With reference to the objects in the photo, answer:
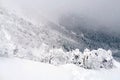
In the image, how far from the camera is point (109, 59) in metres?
186

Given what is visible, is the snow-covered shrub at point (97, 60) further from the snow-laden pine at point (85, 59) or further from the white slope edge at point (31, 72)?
the white slope edge at point (31, 72)

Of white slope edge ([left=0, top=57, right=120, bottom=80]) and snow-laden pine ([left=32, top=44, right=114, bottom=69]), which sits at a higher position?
snow-laden pine ([left=32, top=44, right=114, bottom=69])

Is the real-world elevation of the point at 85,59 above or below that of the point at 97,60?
below

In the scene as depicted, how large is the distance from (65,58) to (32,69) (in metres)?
65.3

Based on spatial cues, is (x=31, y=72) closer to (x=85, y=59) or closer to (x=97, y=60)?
(x=85, y=59)

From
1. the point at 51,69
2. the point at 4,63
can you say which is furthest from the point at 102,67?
the point at 4,63

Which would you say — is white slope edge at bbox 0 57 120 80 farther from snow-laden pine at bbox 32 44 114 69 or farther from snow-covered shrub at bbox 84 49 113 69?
snow-covered shrub at bbox 84 49 113 69

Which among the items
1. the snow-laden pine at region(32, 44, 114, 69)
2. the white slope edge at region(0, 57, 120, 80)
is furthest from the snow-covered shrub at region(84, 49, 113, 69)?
the white slope edge at region(0, 57, 120, 80)

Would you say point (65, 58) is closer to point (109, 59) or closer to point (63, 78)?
point (109, 59)

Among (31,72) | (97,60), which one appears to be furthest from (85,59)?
(31,72)

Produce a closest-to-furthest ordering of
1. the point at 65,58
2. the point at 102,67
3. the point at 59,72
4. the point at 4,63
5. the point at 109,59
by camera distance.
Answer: the point at 4,63 < the point at 59,72 < the point at 102,67 < the point at 65,58 < the point at 109,59

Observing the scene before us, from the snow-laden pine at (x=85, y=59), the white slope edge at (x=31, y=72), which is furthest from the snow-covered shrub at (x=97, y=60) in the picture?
the white slope edge at (x=31, y=72)

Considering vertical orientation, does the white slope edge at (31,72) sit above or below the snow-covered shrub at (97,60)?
below

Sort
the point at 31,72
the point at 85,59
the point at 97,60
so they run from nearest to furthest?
the point at 31,72, the point at 85,59, the point at 97,60
